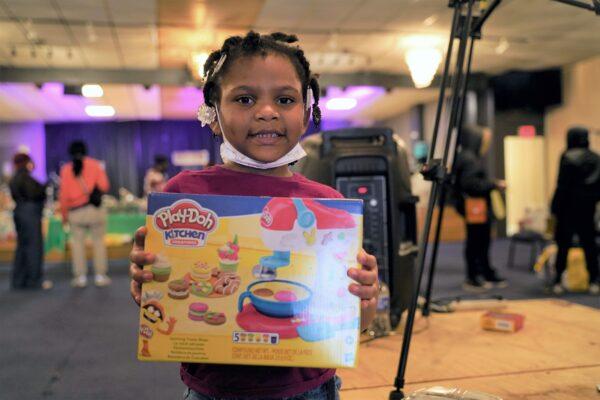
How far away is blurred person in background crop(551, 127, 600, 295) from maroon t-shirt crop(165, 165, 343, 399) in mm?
4546

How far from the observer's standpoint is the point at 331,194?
1145mm

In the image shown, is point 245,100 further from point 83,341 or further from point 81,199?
point 81,199

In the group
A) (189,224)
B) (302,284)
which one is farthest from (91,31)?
(302,284)

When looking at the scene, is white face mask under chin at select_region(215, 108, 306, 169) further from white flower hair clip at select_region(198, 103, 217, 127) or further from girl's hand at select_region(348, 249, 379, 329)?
girl's hand at select_region(348, 249, 379, 329)

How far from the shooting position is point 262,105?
1.02m

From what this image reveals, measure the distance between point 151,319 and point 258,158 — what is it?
1.07 ft

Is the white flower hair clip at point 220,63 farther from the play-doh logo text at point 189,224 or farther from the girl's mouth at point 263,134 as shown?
the play-doh logo text at point 189,224

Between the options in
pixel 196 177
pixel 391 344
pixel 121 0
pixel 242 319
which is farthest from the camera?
pixel 121 0

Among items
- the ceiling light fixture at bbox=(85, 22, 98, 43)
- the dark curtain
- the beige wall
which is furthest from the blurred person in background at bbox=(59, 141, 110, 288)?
the dark curtain

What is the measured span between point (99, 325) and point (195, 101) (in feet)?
32.5

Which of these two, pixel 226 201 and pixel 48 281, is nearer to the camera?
pixel 226 201

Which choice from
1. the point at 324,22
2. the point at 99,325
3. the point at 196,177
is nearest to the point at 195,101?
the point at 324,22

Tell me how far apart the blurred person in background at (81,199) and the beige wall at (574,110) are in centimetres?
733

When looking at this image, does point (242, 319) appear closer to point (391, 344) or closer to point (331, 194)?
point (331, 194)
